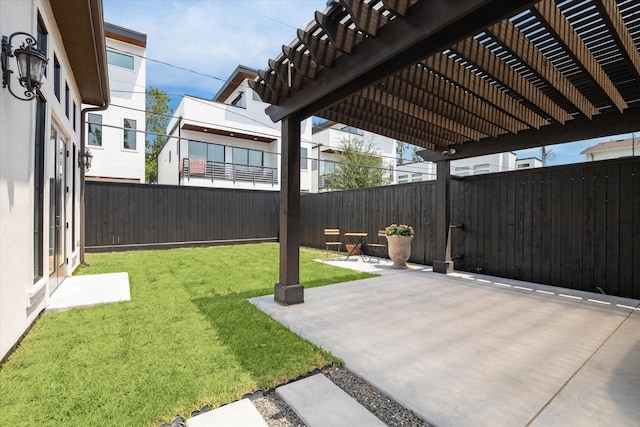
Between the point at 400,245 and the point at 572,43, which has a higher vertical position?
the point at 572,43

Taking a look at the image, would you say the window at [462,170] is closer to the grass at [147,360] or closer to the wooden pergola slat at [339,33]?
the grass at [147,360]

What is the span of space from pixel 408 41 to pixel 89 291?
15.8 feet

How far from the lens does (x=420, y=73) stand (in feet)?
10.9

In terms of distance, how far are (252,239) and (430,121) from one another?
7624 millimetres

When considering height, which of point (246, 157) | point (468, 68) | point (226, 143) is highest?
point (226, 143)

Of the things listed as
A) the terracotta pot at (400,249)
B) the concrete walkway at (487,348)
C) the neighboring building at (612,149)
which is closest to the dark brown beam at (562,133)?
the terracotta pot at (400,249)

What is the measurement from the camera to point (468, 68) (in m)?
3.32

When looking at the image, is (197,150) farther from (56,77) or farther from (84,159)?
(56,77)

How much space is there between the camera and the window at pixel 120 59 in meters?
12.2

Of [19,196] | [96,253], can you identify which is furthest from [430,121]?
[96,253]

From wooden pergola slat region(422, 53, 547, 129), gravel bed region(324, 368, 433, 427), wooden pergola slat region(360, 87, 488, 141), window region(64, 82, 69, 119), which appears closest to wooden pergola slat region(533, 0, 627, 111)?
wooden pergola slat region(422, 53, 547, 129)

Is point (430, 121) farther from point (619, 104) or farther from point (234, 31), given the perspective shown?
point (234, 31)

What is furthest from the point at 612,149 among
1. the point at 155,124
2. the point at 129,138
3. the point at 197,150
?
the point at 155,124

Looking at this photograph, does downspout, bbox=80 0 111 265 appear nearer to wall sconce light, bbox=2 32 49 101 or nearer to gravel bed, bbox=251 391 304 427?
wall sconce light, bbox=2 32 49 101
